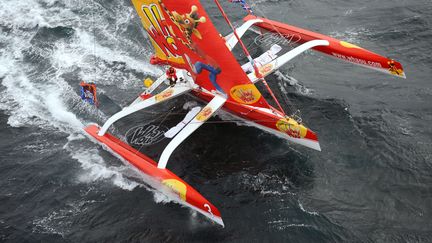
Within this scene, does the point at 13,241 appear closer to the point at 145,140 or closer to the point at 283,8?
the point at 145,140

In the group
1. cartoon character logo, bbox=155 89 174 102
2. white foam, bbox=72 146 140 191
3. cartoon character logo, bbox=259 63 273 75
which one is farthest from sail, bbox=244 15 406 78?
white foam, bbox=72 146 140 191

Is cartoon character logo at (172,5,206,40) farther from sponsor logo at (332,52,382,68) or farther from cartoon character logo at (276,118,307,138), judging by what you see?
sponsor logo at (332,52,382,68)

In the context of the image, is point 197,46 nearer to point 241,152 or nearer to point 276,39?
point 241,152

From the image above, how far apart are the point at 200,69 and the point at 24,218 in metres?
5.90

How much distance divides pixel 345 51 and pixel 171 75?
17.9 ft

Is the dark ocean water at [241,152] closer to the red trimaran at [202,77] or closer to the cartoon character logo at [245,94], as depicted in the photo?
the red trimaran at [202,77]

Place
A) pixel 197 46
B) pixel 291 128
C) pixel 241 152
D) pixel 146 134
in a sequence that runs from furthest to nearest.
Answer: pixel 146 134 < pixel 241 152 < pixel 197 46 < pixel 291 128

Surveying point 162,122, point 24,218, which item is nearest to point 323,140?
point 162,122

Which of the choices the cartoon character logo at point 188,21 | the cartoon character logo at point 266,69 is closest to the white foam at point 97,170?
the cartoon character logo at point 188,21

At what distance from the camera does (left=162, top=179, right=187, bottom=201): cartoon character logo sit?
32.8ft

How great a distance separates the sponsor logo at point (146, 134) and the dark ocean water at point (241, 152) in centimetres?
36

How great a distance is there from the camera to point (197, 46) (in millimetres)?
11242

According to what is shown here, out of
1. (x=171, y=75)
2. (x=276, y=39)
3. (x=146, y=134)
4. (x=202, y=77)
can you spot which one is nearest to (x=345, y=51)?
(x=276, y=39)

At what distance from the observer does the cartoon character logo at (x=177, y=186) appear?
999cm
